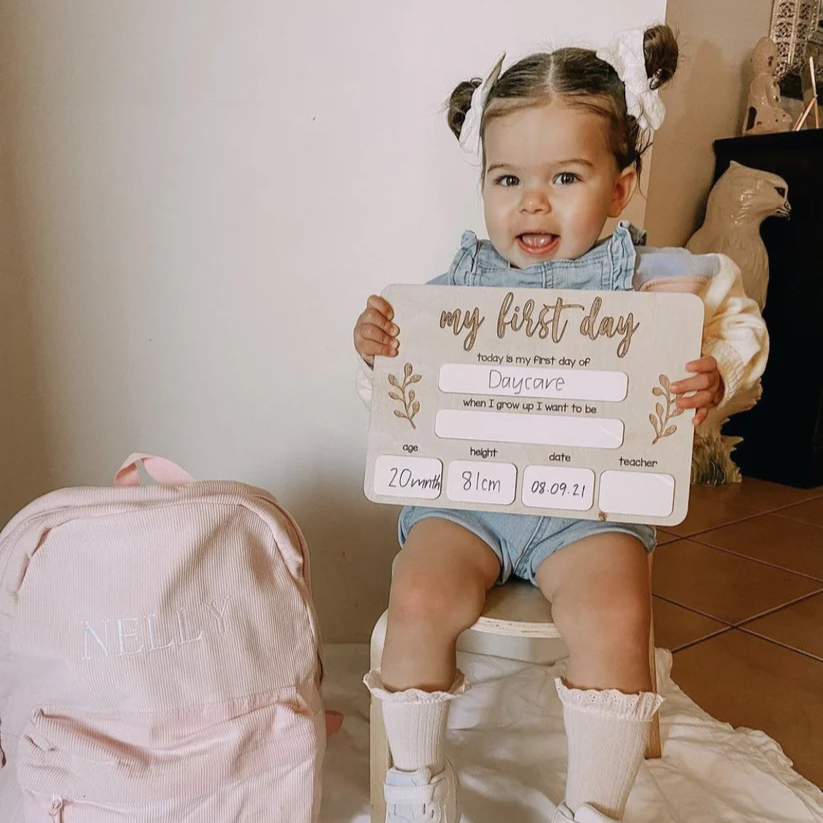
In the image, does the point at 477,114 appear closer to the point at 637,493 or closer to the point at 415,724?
the point at 637,493

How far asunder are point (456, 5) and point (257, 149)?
292mm

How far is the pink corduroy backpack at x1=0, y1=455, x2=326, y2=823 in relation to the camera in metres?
0.59

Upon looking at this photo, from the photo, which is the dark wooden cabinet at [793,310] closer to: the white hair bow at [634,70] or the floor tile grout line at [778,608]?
the floor tile grout line at [778,608]

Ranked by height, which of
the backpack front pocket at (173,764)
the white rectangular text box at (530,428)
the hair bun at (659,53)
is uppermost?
the hair bun at (659,53)

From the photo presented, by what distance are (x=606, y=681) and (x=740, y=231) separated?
1.50 m

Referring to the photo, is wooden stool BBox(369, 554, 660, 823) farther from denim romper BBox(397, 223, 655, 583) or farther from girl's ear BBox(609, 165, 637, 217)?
girl's ear BBox(609, 165, 637, 217)

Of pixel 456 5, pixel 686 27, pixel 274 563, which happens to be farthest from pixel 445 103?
pixel 686 27

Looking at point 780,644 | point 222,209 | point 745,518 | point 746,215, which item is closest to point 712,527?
point 745,518

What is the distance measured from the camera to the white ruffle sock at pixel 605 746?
0.59m

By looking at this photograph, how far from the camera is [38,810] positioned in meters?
0.58

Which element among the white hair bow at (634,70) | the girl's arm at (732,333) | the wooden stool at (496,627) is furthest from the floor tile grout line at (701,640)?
the white hair bow at (634,70)

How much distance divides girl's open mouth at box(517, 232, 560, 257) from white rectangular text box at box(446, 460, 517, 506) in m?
0.24

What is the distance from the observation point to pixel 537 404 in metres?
0.67

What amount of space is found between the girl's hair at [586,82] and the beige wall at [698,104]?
1.06 m
